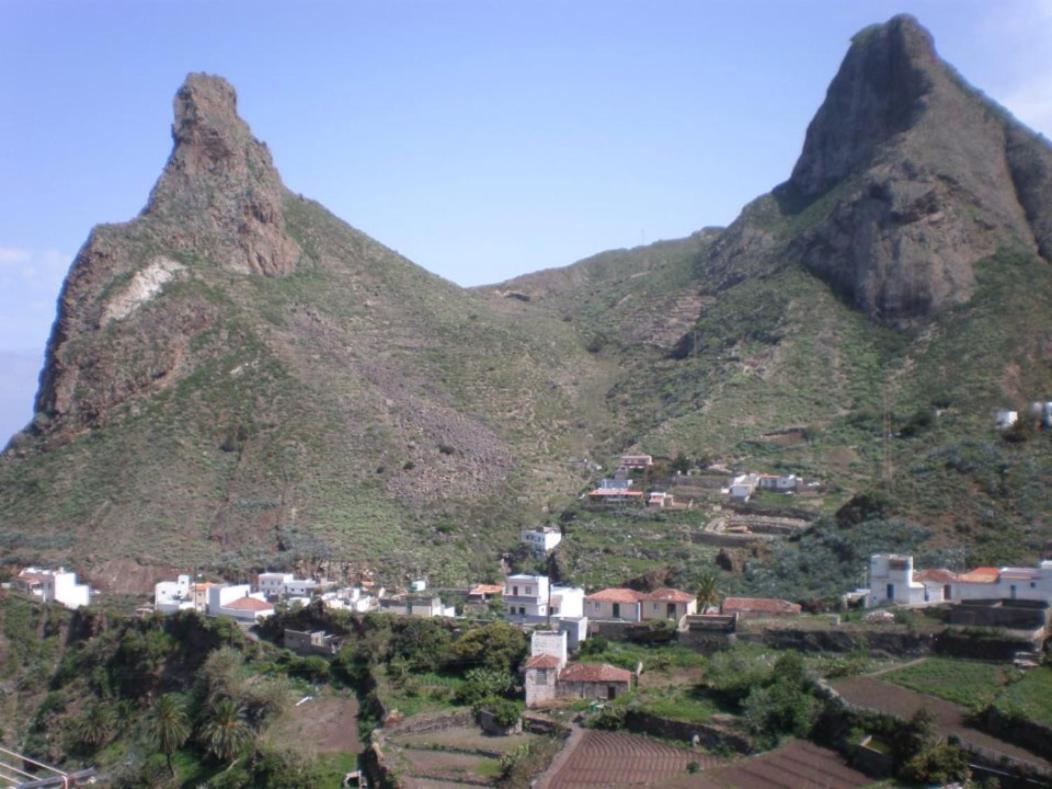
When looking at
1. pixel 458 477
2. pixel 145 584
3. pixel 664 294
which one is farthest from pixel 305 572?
pixel 664 294

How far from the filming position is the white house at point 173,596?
161 feet

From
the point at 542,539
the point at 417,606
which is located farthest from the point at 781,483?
the point at 417,606

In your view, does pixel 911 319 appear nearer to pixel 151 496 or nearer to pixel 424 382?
pixel 424 382

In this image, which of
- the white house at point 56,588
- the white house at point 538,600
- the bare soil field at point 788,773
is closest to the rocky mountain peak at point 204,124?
the white house at point 56,588

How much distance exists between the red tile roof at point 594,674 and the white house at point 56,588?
2211 cm

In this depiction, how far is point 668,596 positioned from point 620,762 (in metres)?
11.9

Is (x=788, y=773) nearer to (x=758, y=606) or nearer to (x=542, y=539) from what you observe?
(x=758, y=606)

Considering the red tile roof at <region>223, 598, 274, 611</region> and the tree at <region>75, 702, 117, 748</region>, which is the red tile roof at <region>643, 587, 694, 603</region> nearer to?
the red tile roof at <region>223, 598, 274, 611</region>

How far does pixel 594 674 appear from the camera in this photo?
35062mm

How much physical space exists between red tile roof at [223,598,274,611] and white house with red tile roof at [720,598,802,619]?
621 inches

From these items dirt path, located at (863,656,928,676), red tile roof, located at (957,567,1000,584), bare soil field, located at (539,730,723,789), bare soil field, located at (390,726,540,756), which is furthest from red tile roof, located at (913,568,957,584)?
bare soil field, located at (390,726,540,756)

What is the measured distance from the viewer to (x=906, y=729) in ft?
87.1

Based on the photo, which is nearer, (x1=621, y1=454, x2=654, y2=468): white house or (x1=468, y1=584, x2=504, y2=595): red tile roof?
(x1=468, y1=584, x2=504, y2=595): red tile roof

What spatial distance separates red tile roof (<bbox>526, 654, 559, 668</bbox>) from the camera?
35.5 meters
